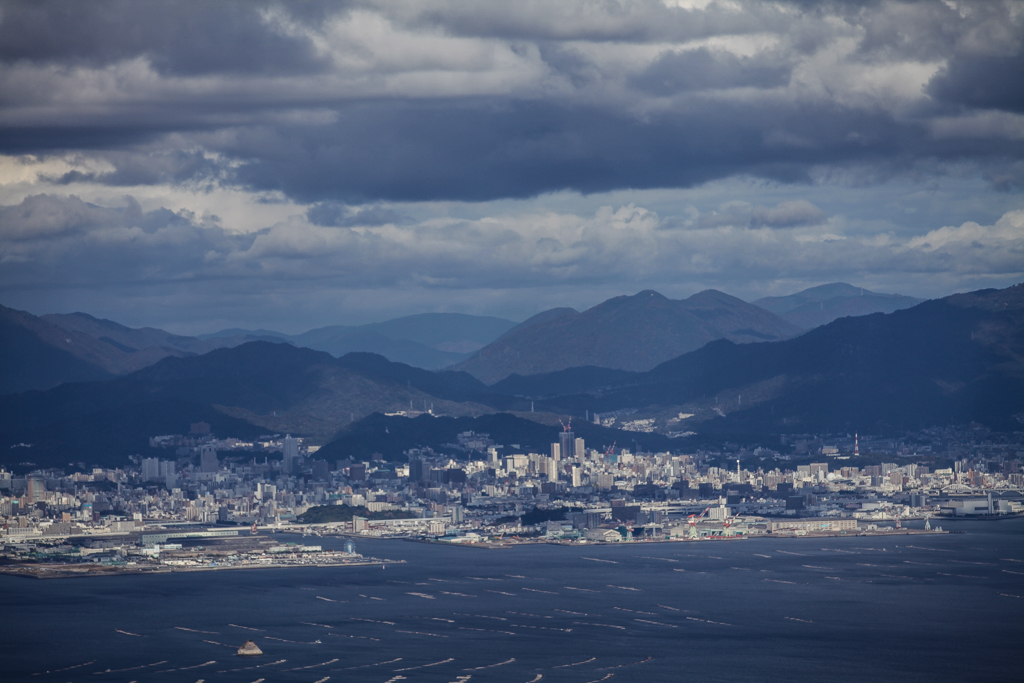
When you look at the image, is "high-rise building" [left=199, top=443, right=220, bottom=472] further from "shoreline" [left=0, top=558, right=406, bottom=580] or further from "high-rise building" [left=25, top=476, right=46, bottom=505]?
"shoreline" [left=0, top=558, right=406, bottom=580]

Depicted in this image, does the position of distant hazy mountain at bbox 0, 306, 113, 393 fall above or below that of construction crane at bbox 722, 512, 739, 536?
above

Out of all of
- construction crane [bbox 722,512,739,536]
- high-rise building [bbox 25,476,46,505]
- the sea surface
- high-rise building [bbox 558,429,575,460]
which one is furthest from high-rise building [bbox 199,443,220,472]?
the sea surface

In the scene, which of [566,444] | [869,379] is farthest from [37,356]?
[869,379]

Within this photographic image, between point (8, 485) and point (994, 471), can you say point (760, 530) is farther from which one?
point (8, 485)

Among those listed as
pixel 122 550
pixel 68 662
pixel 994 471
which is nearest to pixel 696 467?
pixel 994 471

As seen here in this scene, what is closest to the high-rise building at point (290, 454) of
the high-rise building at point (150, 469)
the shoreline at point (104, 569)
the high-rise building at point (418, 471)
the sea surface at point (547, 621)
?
the high-rise building at point (418, 471)

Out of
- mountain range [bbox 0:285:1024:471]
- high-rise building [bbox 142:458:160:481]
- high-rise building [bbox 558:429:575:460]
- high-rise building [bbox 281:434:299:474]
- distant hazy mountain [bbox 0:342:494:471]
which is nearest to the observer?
high-rise building [bbox 142:458:160:481]

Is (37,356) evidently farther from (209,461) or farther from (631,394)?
(209,461)
